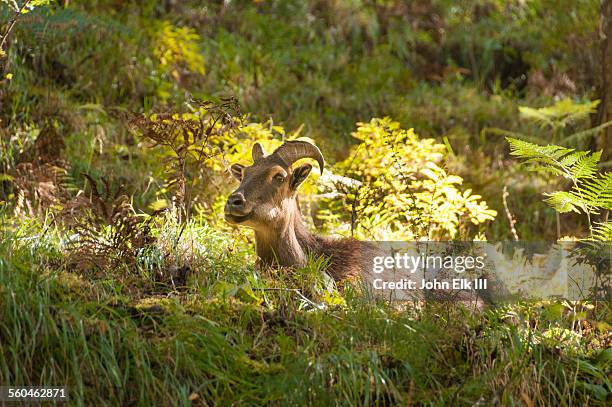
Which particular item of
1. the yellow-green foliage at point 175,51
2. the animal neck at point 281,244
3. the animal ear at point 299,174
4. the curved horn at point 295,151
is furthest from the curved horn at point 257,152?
the yellow-green foliage at point 175,51

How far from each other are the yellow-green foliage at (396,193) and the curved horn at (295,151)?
0.69 metres

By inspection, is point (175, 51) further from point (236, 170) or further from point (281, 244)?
point (281, 244)

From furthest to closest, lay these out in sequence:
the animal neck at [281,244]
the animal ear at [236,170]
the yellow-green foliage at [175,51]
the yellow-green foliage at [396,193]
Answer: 1. the yellow-green foliage at [175,51]
2. the yellow-green foliage at [396,193]
3. the animal ear at [236,170]
4. the animal neck at [281,244]

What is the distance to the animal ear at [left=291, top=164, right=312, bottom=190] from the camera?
271 inches

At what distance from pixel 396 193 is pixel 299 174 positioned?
147 cm

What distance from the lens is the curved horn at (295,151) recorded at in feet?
22.5

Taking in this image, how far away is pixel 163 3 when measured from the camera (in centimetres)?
1464

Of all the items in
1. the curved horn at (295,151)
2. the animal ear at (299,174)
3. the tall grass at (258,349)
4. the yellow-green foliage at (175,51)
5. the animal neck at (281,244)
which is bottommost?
the tall grass at (258,349)

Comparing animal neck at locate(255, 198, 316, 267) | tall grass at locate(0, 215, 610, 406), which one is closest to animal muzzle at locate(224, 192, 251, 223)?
animal neck at locate(255, 198, 316, 267)

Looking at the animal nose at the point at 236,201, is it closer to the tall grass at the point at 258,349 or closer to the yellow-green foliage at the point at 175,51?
the tall grass at the point at 258,349

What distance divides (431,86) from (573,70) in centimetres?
247

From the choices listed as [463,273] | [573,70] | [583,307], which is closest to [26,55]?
[463,273]

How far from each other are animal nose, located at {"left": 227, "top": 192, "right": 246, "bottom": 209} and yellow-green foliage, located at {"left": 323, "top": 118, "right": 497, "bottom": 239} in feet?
4.81

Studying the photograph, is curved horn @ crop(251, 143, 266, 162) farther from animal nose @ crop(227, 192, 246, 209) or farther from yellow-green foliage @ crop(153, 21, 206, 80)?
yellow-green foliage @ crop(153, 21, 206, 80)
